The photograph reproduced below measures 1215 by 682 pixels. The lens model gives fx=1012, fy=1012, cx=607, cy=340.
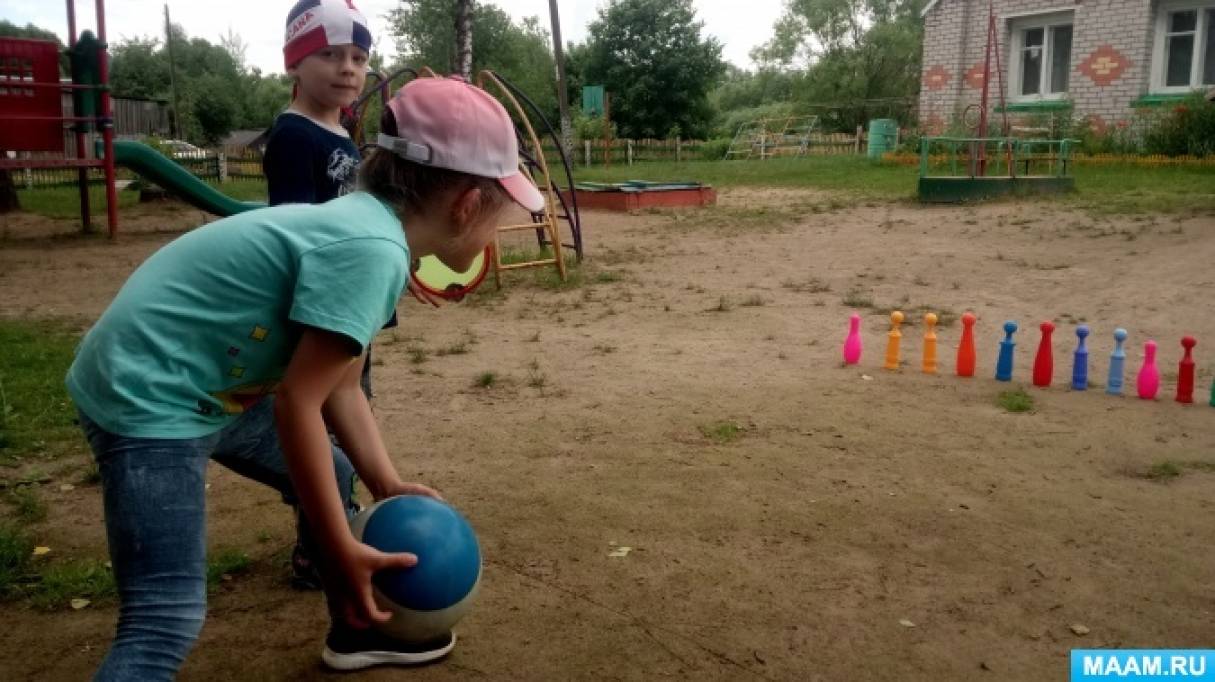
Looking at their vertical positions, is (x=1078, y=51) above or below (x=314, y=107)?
above

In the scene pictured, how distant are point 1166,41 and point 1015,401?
20.8 meters

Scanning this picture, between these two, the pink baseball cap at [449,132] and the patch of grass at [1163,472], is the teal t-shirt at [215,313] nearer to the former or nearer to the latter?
the pink baseball cap at [449,132]

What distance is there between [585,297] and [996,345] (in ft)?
11.5

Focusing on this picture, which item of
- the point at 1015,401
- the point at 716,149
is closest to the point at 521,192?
the point at 1015,401

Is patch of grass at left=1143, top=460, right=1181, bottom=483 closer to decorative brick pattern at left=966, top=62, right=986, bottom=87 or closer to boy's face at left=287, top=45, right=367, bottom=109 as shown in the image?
boy's face at left=287, top=45, right=367, bottom=109

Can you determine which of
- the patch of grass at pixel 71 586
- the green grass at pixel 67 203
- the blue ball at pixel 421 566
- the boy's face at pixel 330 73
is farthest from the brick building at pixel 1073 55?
the patch of grass at pixel 71 586

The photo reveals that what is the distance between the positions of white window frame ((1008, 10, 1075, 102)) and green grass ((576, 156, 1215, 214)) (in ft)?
12.9

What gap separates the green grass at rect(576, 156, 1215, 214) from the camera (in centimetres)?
1315

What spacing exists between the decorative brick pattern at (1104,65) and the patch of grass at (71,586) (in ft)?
78.5

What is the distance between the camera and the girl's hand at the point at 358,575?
1963 millimetres

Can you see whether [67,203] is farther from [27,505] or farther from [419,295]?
[27,505]

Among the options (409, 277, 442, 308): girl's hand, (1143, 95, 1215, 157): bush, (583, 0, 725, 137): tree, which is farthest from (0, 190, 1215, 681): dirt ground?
(583, 0, 725, 137): tree

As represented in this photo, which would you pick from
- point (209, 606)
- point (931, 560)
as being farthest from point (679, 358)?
point (209, 606)

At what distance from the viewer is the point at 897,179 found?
1945 cm
